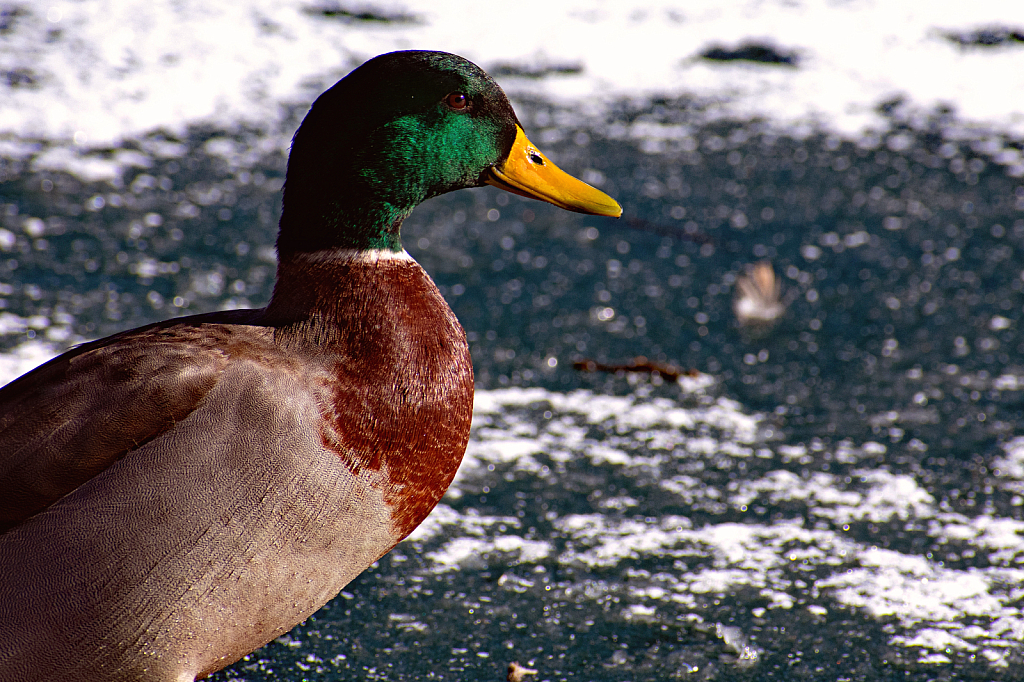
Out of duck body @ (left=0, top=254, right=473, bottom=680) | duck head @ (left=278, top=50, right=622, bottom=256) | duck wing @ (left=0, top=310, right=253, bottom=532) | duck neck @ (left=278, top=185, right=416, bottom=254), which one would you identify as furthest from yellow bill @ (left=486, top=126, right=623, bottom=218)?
duck wing @ (left=0, top=310, right=253, bottom=532)

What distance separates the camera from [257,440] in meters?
1.77

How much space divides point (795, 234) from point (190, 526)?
2785 mm

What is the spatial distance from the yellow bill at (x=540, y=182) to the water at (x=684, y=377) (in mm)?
743

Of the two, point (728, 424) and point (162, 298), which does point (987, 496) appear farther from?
point (162, 298)

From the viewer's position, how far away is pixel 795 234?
13.1 ft

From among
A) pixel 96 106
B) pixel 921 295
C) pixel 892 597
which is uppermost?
pixel 96 106

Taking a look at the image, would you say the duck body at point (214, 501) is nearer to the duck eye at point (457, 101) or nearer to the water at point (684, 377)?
the water at point (684, 377)

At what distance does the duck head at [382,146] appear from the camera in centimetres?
199

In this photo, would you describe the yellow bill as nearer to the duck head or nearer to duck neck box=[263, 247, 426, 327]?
the duck head

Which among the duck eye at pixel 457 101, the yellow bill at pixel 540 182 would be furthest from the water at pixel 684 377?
the duck eye at pixel 457 101

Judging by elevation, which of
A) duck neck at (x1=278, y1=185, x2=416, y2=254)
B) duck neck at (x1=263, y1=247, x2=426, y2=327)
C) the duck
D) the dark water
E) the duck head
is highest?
the duck head

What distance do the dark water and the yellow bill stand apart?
74cm

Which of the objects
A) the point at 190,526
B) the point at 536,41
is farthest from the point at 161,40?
the point at 190,526

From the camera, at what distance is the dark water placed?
7.25ft
